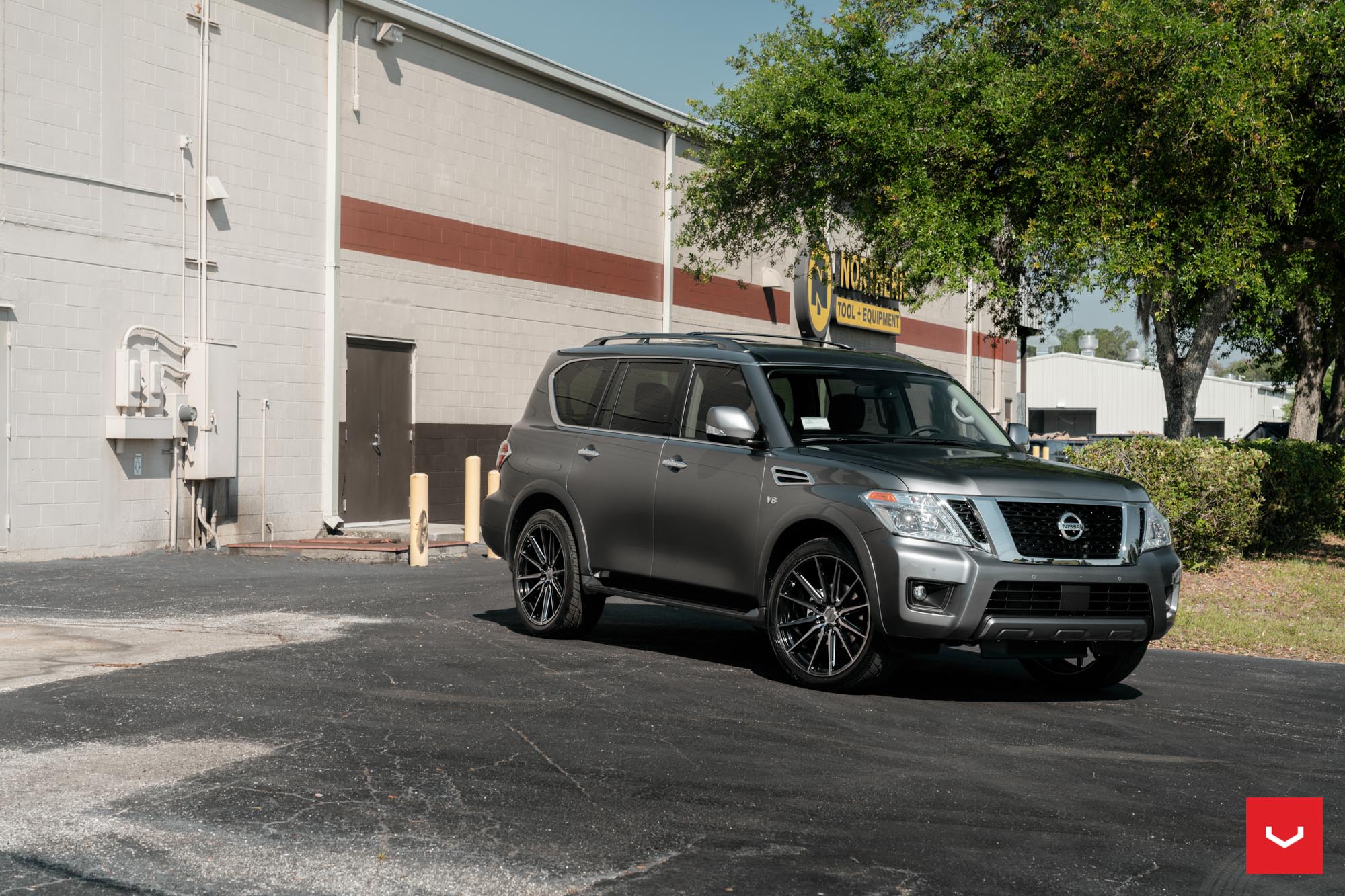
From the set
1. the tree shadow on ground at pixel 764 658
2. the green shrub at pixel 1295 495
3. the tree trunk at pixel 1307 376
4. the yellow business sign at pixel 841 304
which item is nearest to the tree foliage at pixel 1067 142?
the green shrub at pixel 1295 495

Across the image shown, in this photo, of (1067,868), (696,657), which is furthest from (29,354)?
(1067,868)

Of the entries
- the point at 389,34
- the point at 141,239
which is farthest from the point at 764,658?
the point at 389,34

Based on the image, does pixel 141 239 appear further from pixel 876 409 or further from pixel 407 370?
pixel 876 409

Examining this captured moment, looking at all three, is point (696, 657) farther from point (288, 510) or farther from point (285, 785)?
point (288, 510)

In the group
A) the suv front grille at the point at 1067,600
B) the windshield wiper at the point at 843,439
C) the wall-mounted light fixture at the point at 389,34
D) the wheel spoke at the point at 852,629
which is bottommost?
the wheel spoke at the point at 852,629

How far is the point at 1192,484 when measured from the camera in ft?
49.6

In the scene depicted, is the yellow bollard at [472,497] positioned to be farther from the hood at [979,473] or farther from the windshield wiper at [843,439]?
the hood at [979,473]

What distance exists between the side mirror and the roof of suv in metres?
0.61

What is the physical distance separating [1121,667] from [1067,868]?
378 cm

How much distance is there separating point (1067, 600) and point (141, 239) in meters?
12.5

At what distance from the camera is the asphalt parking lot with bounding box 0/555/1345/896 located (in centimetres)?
A: 457

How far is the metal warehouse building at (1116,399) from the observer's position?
75375 millimetres

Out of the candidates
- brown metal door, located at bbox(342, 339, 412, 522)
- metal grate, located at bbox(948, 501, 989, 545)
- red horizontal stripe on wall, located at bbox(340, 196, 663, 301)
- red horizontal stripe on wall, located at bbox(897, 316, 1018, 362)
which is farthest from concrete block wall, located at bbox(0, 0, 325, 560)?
red horizontal stripe on wall, located at bbox(897, 316, 1018, 362)

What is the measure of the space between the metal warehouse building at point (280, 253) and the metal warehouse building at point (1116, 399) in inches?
2174
